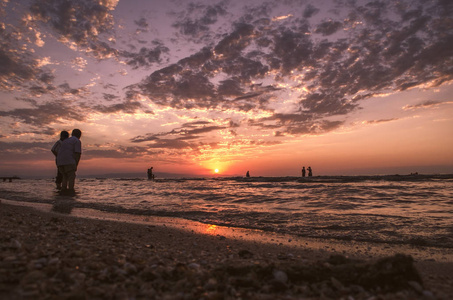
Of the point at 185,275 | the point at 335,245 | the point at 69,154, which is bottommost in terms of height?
the point at 335,245

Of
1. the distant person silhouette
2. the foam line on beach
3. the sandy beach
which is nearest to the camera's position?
the sandy beach

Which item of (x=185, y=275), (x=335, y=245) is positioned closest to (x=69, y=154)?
(x=185, y=275)

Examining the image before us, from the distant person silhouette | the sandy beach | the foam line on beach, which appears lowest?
the foam line on beach

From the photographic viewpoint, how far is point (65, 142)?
41.8 feet

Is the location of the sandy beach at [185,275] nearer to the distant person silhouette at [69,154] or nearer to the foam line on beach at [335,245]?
the foam line on beach at [335,245]

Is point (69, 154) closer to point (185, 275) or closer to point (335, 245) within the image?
point (185, 275)

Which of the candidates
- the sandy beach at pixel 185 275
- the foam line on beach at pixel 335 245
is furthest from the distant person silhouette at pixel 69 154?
the sandy beach at pixel 185 275

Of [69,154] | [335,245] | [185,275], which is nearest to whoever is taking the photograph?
[185,275]

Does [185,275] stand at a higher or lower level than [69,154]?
lower

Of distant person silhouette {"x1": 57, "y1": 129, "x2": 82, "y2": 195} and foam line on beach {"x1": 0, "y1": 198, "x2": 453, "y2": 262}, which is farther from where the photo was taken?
distant person silhouette {"x1": 57, "y1": 129, "x2": 82, "y2": 195}

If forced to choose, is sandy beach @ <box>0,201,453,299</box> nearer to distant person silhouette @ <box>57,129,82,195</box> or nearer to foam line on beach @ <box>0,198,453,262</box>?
foam line on beach @ <box>0,198,453,262</box>

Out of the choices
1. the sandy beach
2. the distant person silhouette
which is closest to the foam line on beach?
the sandy beach

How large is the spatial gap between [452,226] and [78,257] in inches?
342

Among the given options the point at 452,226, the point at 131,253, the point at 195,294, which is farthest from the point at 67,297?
the point at 452,226
